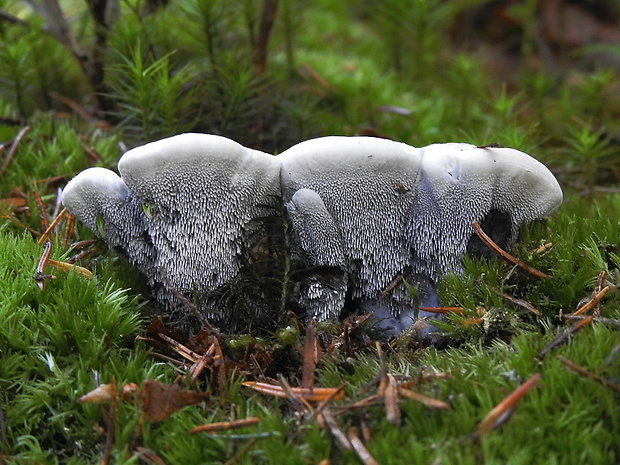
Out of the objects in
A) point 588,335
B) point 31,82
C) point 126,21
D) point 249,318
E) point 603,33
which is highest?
point 126,21

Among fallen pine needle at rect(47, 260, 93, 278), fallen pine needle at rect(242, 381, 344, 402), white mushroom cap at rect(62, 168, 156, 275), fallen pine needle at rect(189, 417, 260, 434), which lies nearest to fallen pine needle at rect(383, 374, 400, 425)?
fallen pine needle at rect(242, 381, 344, 402)

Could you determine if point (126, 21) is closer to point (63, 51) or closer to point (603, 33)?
point (63, 51)

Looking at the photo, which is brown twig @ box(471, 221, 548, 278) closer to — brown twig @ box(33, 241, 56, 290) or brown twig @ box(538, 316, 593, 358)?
brown twig @ box(538, 316, 593, 358)

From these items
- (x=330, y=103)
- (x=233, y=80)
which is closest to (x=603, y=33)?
(x=330, y=103)

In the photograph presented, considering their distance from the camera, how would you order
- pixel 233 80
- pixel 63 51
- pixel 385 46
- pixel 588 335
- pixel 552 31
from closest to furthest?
pixel 588 335
pixel 233 80
pixel 63 51
pixel 385 46
pixel 552 31

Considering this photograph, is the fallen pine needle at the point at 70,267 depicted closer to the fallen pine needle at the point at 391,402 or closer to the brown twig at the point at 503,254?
the fallen pine needle at the point at 391,402

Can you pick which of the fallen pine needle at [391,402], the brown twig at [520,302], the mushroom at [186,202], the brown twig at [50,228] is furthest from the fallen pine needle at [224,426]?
the brown twig at [50,228]

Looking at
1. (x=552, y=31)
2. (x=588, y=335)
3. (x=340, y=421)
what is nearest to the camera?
(x=340, y=421)
